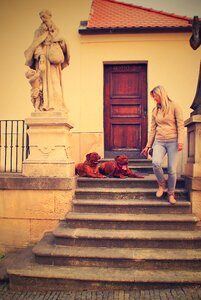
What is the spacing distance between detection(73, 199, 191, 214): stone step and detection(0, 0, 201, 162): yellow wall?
346 centimetres

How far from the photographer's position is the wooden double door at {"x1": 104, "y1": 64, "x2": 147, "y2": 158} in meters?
8.30

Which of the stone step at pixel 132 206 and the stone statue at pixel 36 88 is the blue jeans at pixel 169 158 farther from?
the stone statue at pixel 36 88

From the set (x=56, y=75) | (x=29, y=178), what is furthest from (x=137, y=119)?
(x=29, y=178)

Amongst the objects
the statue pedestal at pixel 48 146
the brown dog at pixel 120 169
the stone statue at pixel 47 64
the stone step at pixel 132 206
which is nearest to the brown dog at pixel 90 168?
the brown dog at pixel 120 169

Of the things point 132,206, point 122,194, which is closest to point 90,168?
point 122,194

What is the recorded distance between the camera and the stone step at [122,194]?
4.89m

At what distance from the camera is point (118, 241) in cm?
406

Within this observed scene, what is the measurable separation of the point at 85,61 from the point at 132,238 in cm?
607

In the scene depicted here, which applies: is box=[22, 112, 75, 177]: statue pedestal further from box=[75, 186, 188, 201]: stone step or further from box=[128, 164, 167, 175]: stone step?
box=[128, 164, 167, 175]: stone step

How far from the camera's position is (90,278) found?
11.4ft

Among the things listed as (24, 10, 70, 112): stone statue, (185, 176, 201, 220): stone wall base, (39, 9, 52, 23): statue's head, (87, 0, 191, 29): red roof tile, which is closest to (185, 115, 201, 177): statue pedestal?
(185, 176, 201, 220): stone wall base

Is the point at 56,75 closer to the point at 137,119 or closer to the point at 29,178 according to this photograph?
the point at 29,178

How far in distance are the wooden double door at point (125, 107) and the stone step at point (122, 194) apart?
3.38m

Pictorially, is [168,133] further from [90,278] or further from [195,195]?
[90,278]
